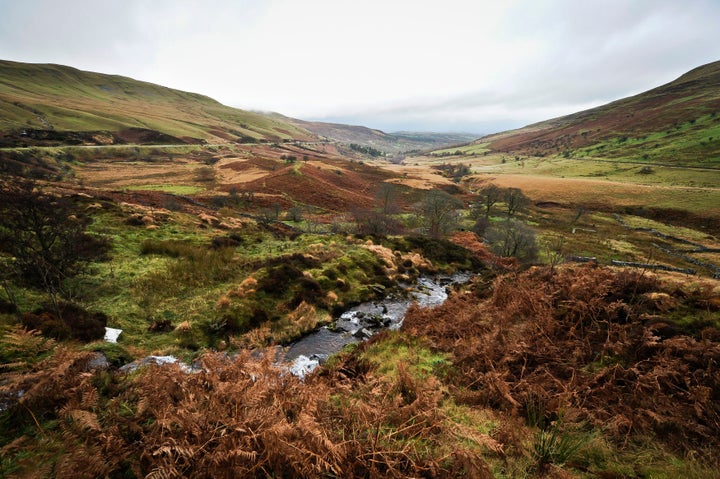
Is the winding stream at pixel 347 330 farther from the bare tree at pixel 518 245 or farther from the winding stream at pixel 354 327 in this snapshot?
the bare tree at pixel 518 245

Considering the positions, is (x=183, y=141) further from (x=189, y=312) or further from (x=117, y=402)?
(x=117, y=402)

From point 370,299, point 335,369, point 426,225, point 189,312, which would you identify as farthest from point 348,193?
point 335,369

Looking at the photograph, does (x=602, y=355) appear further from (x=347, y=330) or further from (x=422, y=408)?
(x=347, y=330)

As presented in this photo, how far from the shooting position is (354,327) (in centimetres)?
1656

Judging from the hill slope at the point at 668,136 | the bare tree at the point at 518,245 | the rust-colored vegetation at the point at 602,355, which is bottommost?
the bare tree at the point at 518,245

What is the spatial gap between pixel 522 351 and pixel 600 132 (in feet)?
846

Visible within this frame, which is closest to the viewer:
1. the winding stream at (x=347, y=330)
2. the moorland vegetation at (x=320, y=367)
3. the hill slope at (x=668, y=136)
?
the moorland vegetation at (x=320, y=367)

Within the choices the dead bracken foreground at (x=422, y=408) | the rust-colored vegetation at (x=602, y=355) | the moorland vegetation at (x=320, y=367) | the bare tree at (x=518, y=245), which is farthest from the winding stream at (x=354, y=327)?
the bare tree at (x=518, y=245)

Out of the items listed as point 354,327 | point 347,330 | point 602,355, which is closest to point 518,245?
point 354,327

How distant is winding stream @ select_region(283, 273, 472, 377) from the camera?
1322 centimetres

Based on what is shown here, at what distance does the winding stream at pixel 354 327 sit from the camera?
13.2 m

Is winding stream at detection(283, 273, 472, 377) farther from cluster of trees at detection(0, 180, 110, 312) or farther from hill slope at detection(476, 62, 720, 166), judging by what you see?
hill slope at detection(476, 62, 720, 166)

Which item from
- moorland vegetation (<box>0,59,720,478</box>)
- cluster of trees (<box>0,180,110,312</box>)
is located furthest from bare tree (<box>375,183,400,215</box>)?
cluster of trees (<box>0,180,110,312</box>)

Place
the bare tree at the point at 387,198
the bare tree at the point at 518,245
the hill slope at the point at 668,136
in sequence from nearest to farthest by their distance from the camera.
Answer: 1. the bare tree at the point at 518,245
2. the bare tree at the point at 387,198
3. the hill slope at the point at 668,136
